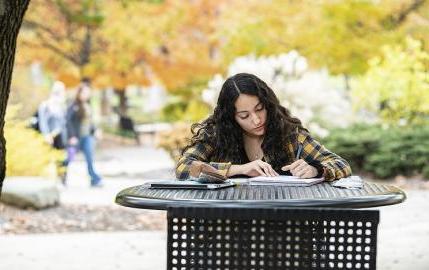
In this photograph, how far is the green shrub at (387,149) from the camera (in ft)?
52.3

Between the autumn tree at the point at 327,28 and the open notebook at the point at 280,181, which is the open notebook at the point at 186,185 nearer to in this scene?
the open notebook at the point at 280,181

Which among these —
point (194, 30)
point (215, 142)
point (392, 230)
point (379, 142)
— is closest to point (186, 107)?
point (194, 30)

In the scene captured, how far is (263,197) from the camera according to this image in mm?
3803

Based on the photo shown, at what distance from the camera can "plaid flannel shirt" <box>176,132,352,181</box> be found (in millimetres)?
4414

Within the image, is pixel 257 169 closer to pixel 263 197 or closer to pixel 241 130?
pixel 241 130

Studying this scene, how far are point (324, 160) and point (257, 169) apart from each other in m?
0.37

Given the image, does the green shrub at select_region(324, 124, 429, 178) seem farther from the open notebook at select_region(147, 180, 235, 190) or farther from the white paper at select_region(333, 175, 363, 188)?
the open notebook at select_region(147, 180, 235, 190)

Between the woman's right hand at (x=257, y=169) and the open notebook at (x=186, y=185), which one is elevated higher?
the woman's right hand at (x=257, y=169)

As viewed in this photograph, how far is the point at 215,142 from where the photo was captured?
15.5ft

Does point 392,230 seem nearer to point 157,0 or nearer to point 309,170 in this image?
point 309,170

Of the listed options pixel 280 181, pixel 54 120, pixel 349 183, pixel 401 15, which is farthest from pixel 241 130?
pixel 401 15

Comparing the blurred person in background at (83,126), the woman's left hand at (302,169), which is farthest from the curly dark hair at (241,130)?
the blurred person in background at (83,126)

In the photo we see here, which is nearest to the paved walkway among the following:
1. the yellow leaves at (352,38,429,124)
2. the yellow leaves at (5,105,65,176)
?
the yellow leaves at (5,105,65,176)

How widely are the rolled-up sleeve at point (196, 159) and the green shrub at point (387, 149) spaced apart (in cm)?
1113
